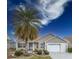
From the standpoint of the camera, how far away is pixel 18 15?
1640 millimetres

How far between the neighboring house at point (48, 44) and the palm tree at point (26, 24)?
5 cm

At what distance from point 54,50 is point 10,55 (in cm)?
41

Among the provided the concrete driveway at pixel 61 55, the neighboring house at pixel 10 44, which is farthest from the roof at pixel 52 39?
the neighboring house at pixel 10 44

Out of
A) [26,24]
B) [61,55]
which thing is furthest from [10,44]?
[61,55]

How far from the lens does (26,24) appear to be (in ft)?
5.36

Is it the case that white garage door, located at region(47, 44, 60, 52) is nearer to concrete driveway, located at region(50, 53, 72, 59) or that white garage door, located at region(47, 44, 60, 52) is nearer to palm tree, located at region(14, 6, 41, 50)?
concrete driveway, located at region(50, 53, 72, 59)

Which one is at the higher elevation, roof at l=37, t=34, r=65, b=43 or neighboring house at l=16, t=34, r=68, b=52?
roof at l=37, t=34, r=65, b=43

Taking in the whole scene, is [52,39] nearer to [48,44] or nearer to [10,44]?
[48,44]

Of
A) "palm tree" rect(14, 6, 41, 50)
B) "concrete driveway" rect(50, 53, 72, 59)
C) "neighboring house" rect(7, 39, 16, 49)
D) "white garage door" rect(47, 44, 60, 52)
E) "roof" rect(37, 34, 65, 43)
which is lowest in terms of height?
"concrete driveway" rect(50, 53, 72, 59)

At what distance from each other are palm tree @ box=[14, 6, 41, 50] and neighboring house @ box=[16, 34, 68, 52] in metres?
0.05

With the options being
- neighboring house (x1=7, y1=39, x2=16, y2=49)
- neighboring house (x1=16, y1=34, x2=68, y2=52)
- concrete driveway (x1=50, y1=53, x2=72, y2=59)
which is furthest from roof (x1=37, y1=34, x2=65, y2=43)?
neighboring house (x1=7, y1=39, x2=16, y2=49)

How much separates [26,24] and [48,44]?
0.89 ft

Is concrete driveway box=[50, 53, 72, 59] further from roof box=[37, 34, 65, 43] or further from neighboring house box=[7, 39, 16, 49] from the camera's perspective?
neighboring house box=[7, 39, 16, 49]

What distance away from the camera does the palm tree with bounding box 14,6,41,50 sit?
1.63 metres
